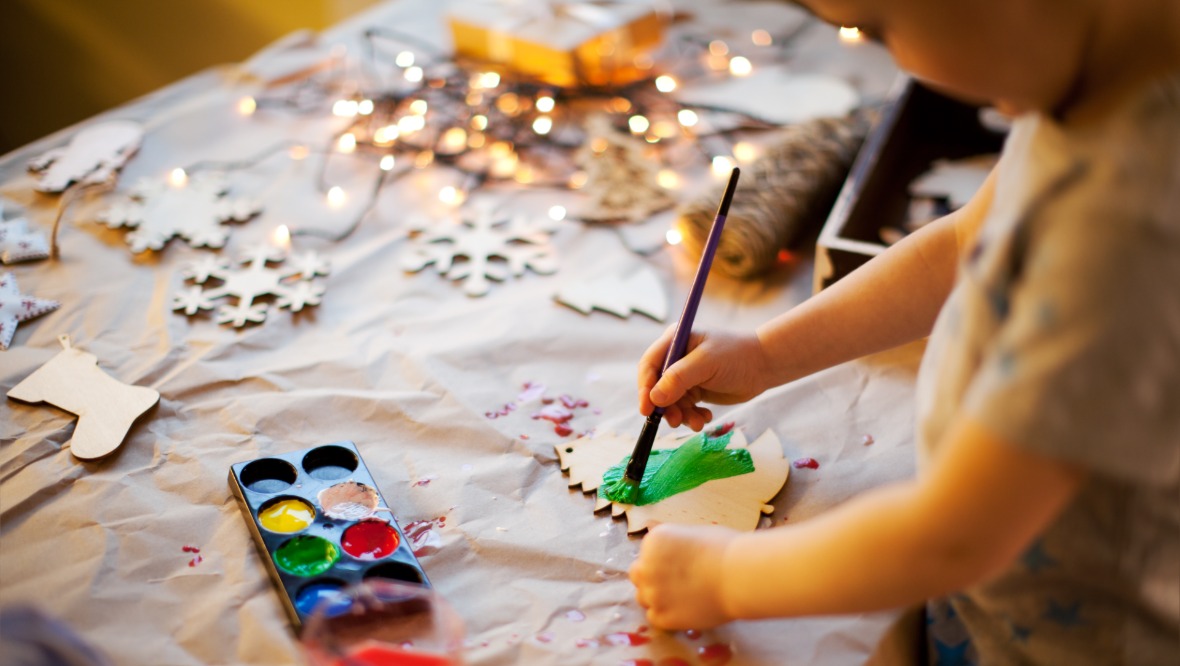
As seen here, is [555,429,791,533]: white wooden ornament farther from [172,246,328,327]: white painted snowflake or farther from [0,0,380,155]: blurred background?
[0,0,380,155]: blurred background

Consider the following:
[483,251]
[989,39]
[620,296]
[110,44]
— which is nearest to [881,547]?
[989,39]

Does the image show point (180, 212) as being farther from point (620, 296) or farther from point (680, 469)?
point (680, 469)

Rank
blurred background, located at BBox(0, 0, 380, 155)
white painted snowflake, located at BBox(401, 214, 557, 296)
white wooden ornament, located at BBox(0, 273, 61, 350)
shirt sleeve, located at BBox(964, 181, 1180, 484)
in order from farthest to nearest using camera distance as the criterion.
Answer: blurred background, located at BBox(0, 0, 380, 155), white painted snowflake, located at BBox(401, 214, 557, 296), white wooden ornament, located at BBox(0, 273, 61, 350), shirt sleeve, located at BBox(964, 181, 1180, 484)

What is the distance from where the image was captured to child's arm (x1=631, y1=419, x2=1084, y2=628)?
42 centimetres

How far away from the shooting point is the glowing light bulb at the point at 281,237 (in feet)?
3.24

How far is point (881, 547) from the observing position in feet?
1.53

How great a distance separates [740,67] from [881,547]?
3.14 ft

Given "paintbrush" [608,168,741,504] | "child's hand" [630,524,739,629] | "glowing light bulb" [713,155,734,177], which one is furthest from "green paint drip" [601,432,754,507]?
"glowing light bulb" [713,155,734,177]

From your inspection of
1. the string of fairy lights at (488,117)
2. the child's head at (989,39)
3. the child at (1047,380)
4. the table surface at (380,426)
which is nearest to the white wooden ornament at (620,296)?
the table surface at (380,426)

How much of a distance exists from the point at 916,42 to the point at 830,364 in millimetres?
343

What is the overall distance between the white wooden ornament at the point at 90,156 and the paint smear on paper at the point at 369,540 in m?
0.61

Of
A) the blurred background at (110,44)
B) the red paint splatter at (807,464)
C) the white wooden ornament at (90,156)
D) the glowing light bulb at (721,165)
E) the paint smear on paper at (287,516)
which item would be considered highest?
the white wooden ornament at (90,156)

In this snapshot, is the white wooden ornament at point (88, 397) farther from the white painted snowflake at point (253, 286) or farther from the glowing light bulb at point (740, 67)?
the glowing light bulb at point (740, 67)

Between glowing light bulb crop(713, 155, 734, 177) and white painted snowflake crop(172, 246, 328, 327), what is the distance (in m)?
0.45
